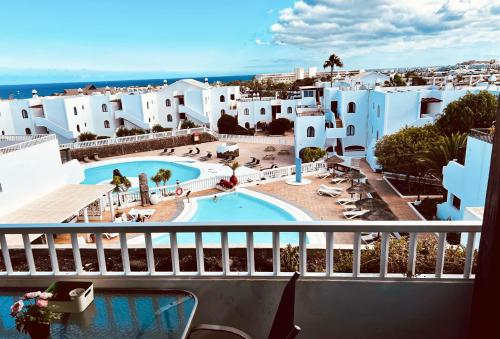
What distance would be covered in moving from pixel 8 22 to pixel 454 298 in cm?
789

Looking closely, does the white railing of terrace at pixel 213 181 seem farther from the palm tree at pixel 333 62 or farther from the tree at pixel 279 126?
the palm tree at pixel 333 62

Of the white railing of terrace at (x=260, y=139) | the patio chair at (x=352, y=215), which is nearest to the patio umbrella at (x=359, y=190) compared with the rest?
the patio chair at (x=352, y=215)

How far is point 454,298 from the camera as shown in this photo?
278 centimetres

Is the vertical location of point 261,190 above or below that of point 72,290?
below

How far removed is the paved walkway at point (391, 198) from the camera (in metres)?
13.1

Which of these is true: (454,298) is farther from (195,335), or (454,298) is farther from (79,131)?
(79,131)

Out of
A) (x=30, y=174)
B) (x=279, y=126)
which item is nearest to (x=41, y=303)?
(x=30, y=174)

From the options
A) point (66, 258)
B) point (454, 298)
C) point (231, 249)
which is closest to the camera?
point (454, 298)

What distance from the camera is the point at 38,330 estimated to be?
2012mm

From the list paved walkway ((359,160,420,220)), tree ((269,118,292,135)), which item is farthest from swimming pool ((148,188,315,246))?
tree ((269,118,292,135))

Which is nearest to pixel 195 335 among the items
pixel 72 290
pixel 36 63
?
pixel 72 290

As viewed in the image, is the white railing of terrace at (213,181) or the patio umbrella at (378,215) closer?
the patio umbrella at (378,215)

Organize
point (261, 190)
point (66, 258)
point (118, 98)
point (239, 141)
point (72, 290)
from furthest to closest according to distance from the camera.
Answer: point (118, 98), point (239, 141), point (261, 190), point (66, 258), point (72, 290)

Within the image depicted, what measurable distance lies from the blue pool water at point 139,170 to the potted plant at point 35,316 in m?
18.6
